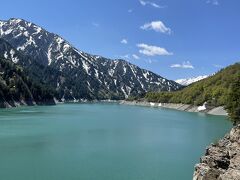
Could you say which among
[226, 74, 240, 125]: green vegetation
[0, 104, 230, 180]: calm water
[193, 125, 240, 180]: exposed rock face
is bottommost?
[0, 104, 230, 180]: calm water

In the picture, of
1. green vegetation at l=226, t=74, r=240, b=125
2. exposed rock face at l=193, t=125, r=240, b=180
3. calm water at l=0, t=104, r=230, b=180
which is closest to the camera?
exposed rock face at l=193, t=125, r=240, b=180

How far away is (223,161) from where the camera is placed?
43938mm

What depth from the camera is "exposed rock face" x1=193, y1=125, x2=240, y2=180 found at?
132ft

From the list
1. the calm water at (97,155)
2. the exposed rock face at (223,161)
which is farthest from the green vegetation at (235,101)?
the exposed rock face at (223,161)

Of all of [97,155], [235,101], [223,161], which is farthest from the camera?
[235,101]

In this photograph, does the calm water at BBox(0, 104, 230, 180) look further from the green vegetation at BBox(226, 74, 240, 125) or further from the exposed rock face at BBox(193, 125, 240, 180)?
the exposed rock face at BBox(193, 125, 240, 180)

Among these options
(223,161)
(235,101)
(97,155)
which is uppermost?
(235,101)

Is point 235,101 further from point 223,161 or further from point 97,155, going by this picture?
point 223,161

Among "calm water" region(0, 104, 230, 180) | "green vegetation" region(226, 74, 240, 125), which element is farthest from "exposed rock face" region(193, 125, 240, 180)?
"green vegetation" region(226, 74, 240, 125)

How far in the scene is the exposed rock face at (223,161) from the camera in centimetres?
4019

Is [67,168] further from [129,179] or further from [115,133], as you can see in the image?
[115,133]

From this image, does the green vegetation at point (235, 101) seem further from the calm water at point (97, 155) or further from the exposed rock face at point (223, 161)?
the exposed rock face at point (223, 161)

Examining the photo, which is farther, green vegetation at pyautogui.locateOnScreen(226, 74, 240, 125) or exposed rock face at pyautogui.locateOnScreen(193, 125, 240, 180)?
green vegetation at pyautogui.locateOnScreen(226, 74, 240, 125)

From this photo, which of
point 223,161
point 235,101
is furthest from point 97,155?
point 235,101
